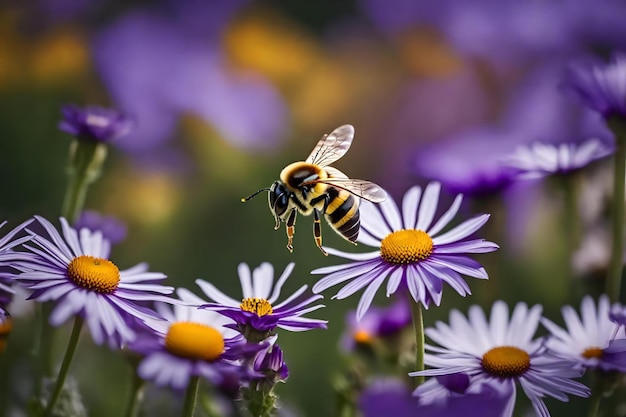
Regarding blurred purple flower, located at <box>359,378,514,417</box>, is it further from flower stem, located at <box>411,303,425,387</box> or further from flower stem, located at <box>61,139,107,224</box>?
flower stem, located at <box>61,139,107,224</box>

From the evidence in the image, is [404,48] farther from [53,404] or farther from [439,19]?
[53,404]

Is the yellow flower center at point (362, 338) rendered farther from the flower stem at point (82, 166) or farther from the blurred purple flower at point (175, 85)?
the blurred purple flower at point (175, 85)

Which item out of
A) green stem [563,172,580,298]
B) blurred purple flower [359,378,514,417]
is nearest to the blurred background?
green stem [563,172,580,298]

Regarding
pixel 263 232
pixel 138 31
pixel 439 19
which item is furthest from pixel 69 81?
pixel 439 19

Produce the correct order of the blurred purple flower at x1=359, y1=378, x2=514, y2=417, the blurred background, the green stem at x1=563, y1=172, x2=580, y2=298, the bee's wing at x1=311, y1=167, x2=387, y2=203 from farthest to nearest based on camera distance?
the blurred background
the green stem at x1=563, y1=172, x2=580, y2=298
the bee's wing at x1=311, y1=167, x2=387, y2=203
the blurred purple flower at x1=359, y1=378, x2=514, y2=417

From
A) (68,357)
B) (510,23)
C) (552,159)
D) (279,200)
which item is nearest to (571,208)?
(552,159)

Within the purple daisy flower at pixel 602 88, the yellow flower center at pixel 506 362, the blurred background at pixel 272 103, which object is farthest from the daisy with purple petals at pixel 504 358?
the blurred background at pixel 272 103

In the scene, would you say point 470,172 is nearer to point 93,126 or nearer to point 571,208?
point 571,208
